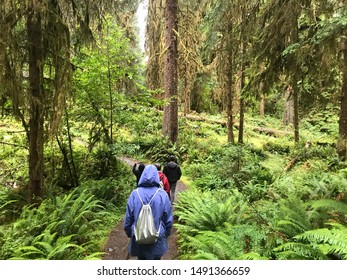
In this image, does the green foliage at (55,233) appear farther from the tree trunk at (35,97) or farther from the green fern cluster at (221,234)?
the green fern cluster at (221,234)

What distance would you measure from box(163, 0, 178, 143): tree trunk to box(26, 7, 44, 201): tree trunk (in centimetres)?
729

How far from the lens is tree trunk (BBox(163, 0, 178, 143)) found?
46.2 ft

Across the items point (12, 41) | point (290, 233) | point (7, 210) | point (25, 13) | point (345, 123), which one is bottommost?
point (7, 210)

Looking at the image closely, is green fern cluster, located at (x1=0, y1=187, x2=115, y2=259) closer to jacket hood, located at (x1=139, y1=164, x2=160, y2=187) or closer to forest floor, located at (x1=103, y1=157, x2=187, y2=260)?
forest floor, located at (x1=103, y1=157, x2=187, y2=260)

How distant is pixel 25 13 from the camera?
251 inches

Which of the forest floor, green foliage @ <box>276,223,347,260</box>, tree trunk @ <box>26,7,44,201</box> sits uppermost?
tree trunk @ <box>26,7,44,201</box>

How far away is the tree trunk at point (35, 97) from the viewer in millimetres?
6770

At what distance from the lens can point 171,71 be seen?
47.4 feet

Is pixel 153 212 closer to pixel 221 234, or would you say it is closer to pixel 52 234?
pixel 221 234

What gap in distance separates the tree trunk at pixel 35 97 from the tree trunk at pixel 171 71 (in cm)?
729

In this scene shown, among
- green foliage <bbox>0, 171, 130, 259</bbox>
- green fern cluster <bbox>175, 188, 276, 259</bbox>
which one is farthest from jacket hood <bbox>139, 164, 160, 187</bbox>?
green foliage <bbox>0, 171, 130, 259</bbox>

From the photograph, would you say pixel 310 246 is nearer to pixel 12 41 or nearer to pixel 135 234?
pixel 135 234
